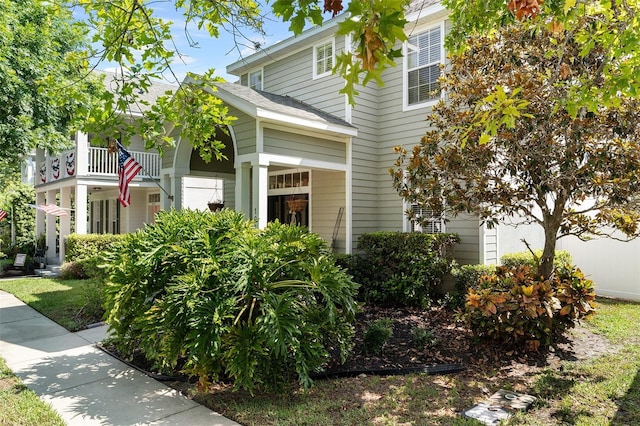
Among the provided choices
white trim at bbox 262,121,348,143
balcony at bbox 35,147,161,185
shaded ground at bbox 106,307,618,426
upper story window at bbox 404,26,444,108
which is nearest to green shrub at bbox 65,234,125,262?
balcony at bbox 35,147,161,185

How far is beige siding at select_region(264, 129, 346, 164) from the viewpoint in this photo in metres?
8.84

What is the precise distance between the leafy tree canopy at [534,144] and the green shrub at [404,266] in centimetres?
170

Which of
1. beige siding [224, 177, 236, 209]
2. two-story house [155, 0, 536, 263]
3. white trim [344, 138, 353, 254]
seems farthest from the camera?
beige siding [224, 177, 236, 209]

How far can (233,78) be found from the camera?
52.2ft

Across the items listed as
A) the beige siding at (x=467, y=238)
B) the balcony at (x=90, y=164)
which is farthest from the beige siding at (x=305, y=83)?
the balcony at (x=90, y=164)

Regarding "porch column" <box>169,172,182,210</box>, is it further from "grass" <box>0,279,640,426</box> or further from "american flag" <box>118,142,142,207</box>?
"grass" <box>0,279,640,426</box>

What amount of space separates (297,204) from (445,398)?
844cm

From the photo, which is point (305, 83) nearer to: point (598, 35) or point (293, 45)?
point (293, 45)

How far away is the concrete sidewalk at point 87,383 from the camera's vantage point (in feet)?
12.9

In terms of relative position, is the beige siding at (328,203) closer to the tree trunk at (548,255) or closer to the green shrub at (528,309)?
the tree trunk at (548,255)

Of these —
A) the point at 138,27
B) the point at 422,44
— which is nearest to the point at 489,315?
the point at 138,27

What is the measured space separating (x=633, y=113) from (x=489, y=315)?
3387 mm

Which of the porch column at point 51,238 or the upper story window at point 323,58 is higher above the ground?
the upper story window at point 323,58

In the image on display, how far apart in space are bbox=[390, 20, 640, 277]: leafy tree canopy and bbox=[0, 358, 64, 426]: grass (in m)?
5.35
